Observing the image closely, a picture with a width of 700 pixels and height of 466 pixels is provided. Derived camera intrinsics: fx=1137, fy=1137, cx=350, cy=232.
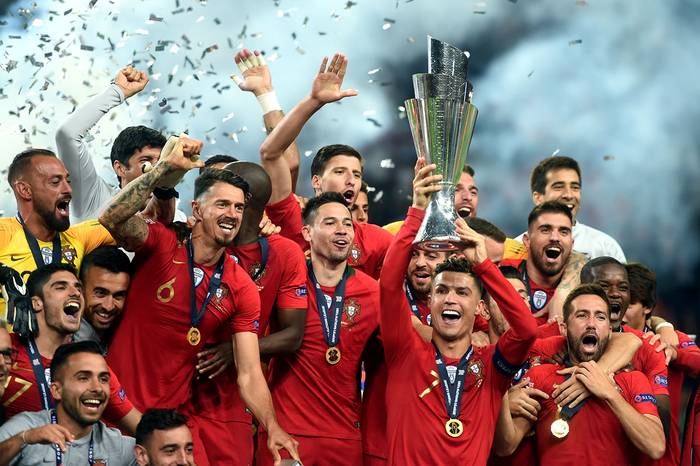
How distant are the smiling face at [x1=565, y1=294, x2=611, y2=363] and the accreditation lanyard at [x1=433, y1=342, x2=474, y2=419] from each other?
0.52 metres

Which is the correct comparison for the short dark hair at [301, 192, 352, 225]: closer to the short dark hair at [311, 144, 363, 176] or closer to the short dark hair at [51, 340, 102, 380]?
the short dark hair at [311, 144, 363, 176]

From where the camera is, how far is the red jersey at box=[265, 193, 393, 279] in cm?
561

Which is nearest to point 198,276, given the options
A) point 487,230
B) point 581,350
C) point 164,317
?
point 164,317

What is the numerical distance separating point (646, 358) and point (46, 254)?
9.09ft

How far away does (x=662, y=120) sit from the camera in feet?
30.2

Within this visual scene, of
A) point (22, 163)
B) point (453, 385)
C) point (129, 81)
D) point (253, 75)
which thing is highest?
point (253, 75)

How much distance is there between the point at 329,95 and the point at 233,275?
0.96 meters

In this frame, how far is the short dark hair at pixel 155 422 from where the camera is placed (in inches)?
179

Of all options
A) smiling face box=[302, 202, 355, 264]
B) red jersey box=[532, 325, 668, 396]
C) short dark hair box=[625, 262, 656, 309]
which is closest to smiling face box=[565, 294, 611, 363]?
red jersey box=[532, 325, 668, 396]

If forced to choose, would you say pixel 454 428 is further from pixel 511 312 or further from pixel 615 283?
pixel 615 283

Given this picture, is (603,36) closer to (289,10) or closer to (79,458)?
(289,10)

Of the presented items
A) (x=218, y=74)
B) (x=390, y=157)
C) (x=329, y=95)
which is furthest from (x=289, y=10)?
(x=329, y=95)

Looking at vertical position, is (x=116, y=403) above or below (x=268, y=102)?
below

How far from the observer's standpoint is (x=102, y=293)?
194 inches
